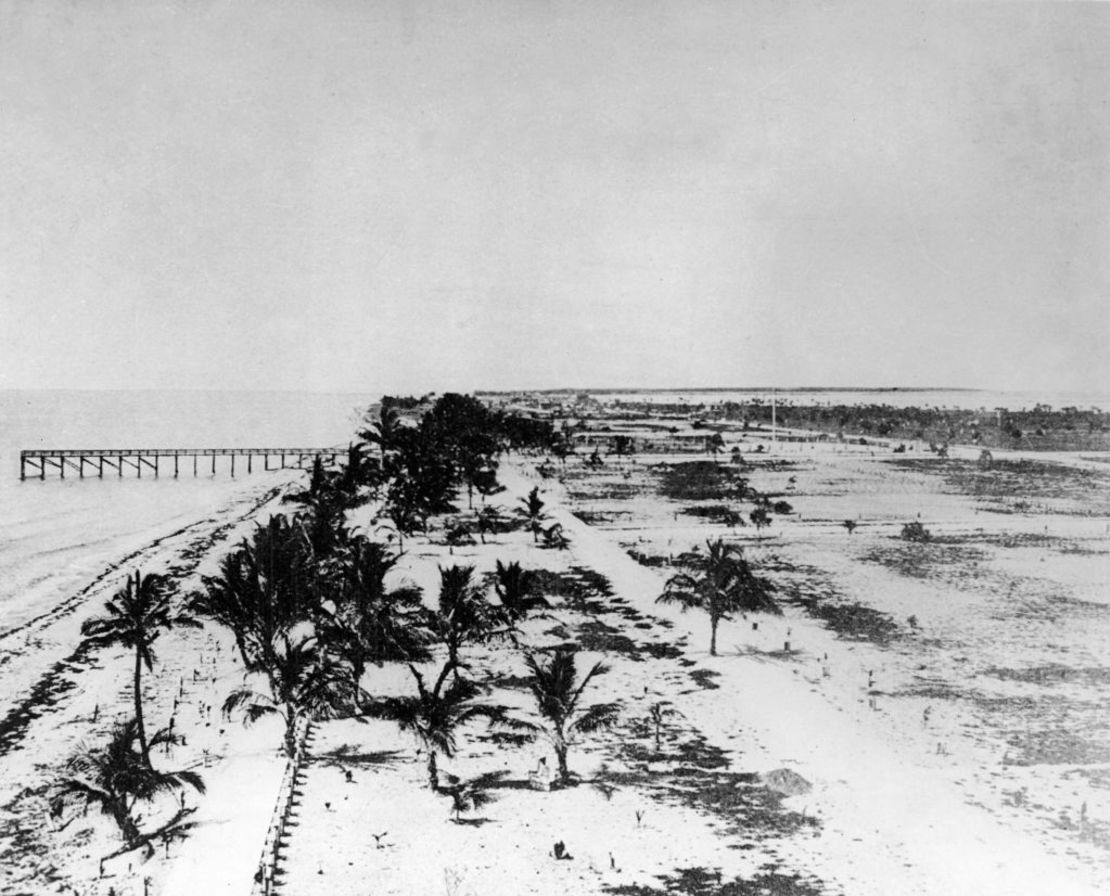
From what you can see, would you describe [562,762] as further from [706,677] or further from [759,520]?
[759,520]

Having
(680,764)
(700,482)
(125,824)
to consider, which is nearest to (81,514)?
(700,482)

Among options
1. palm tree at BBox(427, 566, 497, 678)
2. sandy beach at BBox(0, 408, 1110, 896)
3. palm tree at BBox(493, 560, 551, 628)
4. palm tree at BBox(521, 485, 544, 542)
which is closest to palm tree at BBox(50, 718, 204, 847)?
sandy beach at BBox(0, 408, 1110, 896)

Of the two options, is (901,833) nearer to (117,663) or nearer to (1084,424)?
(117,663)

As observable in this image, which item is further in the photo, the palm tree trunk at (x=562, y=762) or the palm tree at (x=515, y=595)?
the palm tree at (x=515, y=595)

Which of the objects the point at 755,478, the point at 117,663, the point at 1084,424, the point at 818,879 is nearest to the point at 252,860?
the point at 818,879

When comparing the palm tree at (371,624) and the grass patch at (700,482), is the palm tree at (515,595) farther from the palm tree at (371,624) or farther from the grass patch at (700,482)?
the grass patch at (700,482)

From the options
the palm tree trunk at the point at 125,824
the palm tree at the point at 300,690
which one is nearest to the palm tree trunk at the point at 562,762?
the palm tree at the point at 300,690

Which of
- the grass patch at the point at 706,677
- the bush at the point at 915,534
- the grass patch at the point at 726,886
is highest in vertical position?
the bush at the point at 915,534
